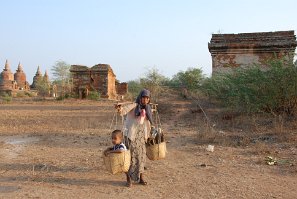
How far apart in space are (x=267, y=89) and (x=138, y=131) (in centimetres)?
667

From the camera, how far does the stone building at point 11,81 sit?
44812 millimetres

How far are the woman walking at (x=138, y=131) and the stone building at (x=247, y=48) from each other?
408 inches

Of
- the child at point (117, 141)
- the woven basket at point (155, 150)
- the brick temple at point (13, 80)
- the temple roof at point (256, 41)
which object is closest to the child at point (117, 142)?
the child at point (117, 141)

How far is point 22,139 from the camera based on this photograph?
9406mm

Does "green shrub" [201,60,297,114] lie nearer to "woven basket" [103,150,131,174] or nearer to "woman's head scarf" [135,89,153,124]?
"woman's head scarf" [135,89,153,124]

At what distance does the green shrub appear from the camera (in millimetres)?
10539

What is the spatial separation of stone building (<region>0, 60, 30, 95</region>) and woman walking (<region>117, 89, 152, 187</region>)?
4070cm

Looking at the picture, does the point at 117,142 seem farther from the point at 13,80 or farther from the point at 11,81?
the point at 13,80

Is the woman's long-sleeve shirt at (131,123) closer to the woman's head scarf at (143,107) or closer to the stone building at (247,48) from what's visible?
the woman's head scarf at (143,107)

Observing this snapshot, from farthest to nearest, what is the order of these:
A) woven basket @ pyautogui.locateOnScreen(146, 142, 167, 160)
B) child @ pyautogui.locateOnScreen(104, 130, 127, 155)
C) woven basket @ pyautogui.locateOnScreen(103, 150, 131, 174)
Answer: woven basket @ pyautogui.locateOnScreen(146, 142, 167, 160)
child @ pyautogui.locateOnScreen(104, 130, 127, 155)
woven basket @ pyautogui.locateOnScreen(103, 150, 131, 174)

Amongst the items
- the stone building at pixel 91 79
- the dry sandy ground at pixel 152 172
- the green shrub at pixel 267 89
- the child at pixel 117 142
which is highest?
the stone building at pixel 91 79

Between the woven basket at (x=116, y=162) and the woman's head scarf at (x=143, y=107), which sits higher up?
the woman's head scarf at (x=143, y=107)

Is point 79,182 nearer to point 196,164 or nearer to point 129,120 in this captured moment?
point 129,120

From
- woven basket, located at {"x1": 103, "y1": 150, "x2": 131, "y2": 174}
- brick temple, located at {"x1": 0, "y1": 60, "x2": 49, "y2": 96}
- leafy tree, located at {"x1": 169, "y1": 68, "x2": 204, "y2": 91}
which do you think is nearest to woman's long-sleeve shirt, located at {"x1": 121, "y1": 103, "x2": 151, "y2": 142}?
woven basket, located at {"x1": 103, "y1": 150, "x2": 131, "y2": 174}
